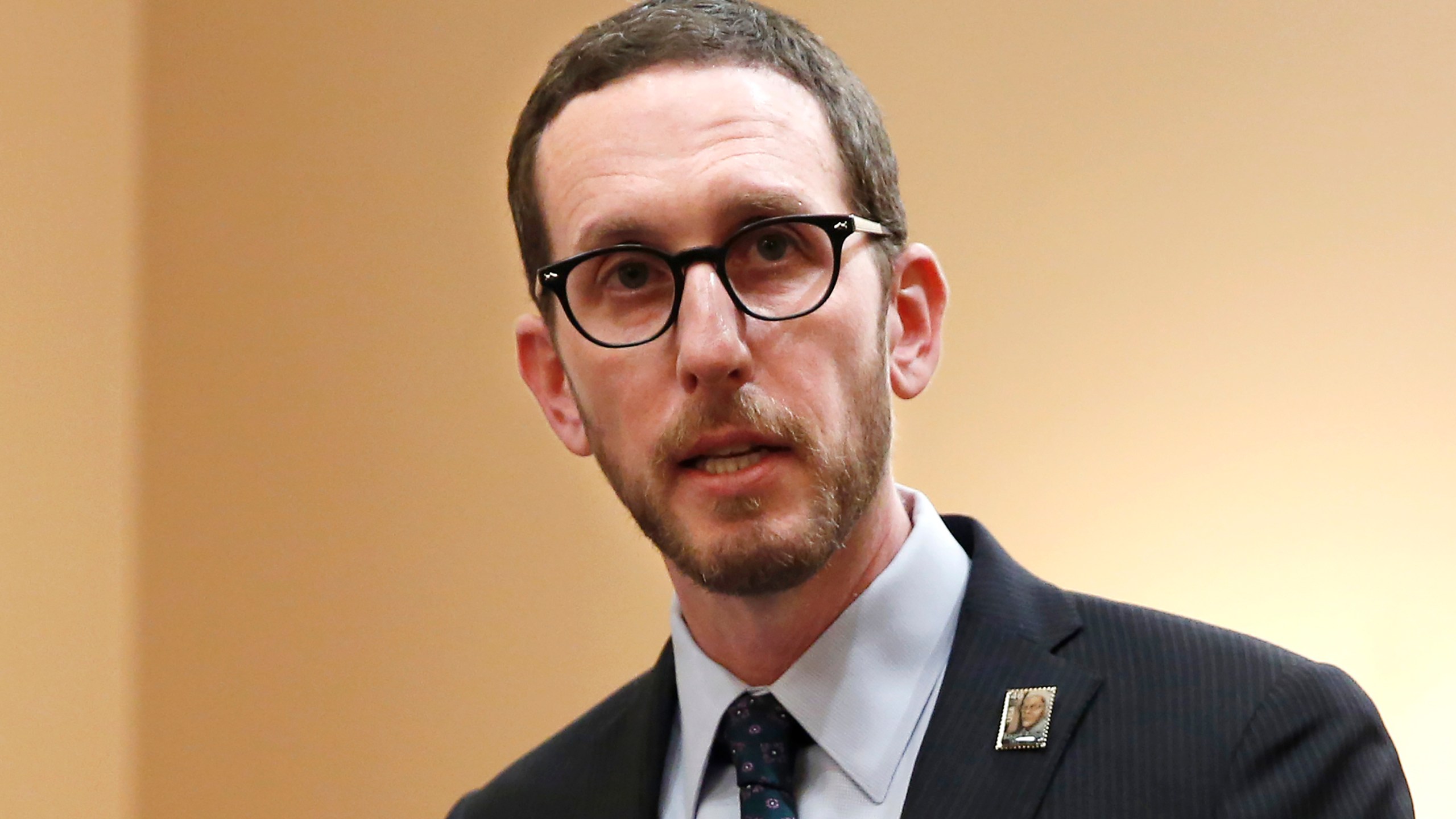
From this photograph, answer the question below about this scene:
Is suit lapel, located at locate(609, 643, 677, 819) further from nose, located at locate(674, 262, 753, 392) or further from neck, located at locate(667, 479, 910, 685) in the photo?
nose, located at locate(674, 262, 753, 392)

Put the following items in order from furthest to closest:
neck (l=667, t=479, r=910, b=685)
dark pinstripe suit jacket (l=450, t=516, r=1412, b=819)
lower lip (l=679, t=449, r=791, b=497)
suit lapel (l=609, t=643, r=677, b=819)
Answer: suit lapel (l=609, t=643, r=677, b=819), neck (l=667, t=479, r=910, b=685), lower lip (l=679, t=449, r=791, b=497), dark pinstripe suit jacket (l=450, t=516, r=1412, b=819)

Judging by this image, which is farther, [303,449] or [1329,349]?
[303,449]

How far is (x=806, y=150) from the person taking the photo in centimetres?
164

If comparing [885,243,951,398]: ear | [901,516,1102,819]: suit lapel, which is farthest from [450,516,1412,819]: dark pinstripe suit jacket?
[885,243,951,398]: ear

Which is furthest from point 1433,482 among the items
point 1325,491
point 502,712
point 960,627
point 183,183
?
point 183,183

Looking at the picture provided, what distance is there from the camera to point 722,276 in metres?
1.53

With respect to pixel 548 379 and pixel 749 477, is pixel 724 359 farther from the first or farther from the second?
pixel 548 379

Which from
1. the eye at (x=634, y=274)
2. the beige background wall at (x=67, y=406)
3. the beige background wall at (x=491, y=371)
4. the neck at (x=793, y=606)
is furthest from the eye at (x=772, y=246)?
the beige background wall at (x=67, y=406)

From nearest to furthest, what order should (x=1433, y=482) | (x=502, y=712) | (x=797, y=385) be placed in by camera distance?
(x=797, y=385) → (x=1433, y=482) → (x=502, y=712)

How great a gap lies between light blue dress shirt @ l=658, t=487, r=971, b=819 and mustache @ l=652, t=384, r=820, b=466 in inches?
8.8

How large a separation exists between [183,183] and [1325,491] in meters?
2.16

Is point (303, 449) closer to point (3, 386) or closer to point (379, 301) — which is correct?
point (379, 301)

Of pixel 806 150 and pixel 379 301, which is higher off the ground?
pixel 806 150

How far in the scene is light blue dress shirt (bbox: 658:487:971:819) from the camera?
157 cm
